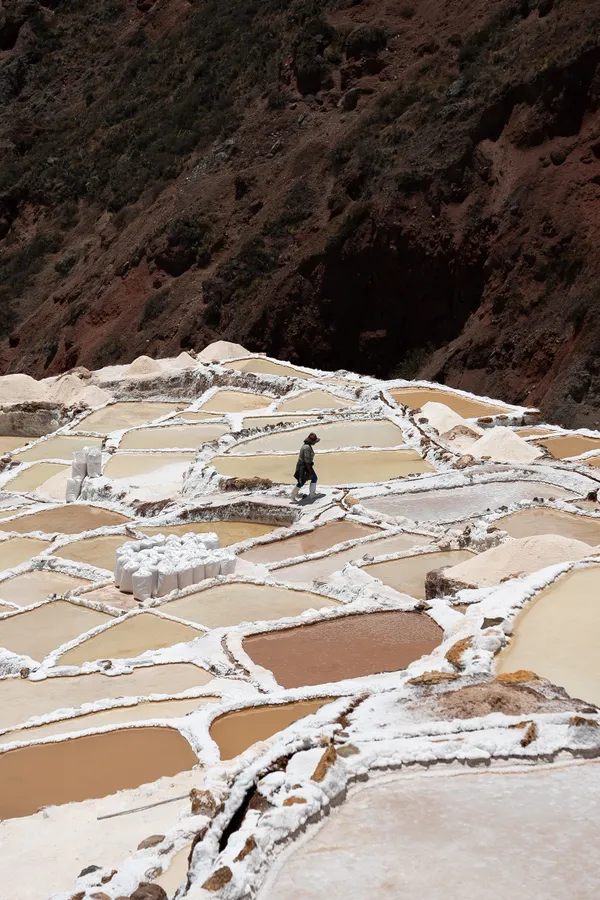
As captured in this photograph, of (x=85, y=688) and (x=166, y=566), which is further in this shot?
(x=166, y=566)

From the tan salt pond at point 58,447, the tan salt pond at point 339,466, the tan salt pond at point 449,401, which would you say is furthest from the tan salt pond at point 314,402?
the tan salt pond at point 339,466

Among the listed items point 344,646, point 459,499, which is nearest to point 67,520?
point 459,499

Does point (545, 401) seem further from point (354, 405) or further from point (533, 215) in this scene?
point (533, 215)

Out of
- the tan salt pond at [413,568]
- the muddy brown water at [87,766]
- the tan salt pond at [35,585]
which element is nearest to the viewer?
the muddy brown water at [87,766]

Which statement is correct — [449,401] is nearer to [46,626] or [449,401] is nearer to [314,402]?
[314,402]

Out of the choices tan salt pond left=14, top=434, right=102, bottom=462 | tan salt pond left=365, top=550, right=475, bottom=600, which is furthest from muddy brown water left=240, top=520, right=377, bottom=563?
tan salt pond left=14, top=434, right=102, bottom=462

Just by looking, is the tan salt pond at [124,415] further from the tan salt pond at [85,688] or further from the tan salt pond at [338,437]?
the tan salt pond at [85,688]

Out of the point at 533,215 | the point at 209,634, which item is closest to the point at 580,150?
the point at 533,215
